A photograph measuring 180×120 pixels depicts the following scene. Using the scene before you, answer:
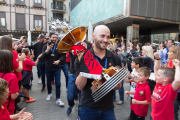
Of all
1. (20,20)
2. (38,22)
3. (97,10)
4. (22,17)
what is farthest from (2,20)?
(97,10)

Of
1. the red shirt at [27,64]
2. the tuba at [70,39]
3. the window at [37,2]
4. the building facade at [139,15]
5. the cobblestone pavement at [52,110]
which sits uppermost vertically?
the window at [37,2]

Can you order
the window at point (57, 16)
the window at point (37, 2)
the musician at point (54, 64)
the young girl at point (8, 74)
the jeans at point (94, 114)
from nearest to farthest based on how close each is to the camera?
the jeans at point (94, 114)
the young girl at point (8, 74)
the musician at point (54, 64)
the window at point (37, 2)
the window at point (57, 16)

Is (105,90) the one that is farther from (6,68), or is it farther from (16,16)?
(16,16)

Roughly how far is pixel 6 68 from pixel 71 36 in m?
1.23

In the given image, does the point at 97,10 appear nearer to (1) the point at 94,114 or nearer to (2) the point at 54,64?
(2) the point at 54,64

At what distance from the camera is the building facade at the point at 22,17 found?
906 inches

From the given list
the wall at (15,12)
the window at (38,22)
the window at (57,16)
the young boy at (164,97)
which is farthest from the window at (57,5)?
the young boy at (164,97)

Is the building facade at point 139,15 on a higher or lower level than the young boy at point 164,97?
higher

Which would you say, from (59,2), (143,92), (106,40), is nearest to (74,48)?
(106,40)

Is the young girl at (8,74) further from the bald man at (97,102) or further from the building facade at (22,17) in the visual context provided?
the building facade at (22,17)

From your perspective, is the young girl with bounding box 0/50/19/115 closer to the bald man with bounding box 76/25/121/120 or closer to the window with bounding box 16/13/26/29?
the bald man with bounding box 76/25/121/120

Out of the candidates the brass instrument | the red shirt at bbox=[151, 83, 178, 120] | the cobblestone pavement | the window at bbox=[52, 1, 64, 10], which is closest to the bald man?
the brass instrument

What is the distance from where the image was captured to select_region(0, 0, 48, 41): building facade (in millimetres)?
23016

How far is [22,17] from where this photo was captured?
79.1ft
